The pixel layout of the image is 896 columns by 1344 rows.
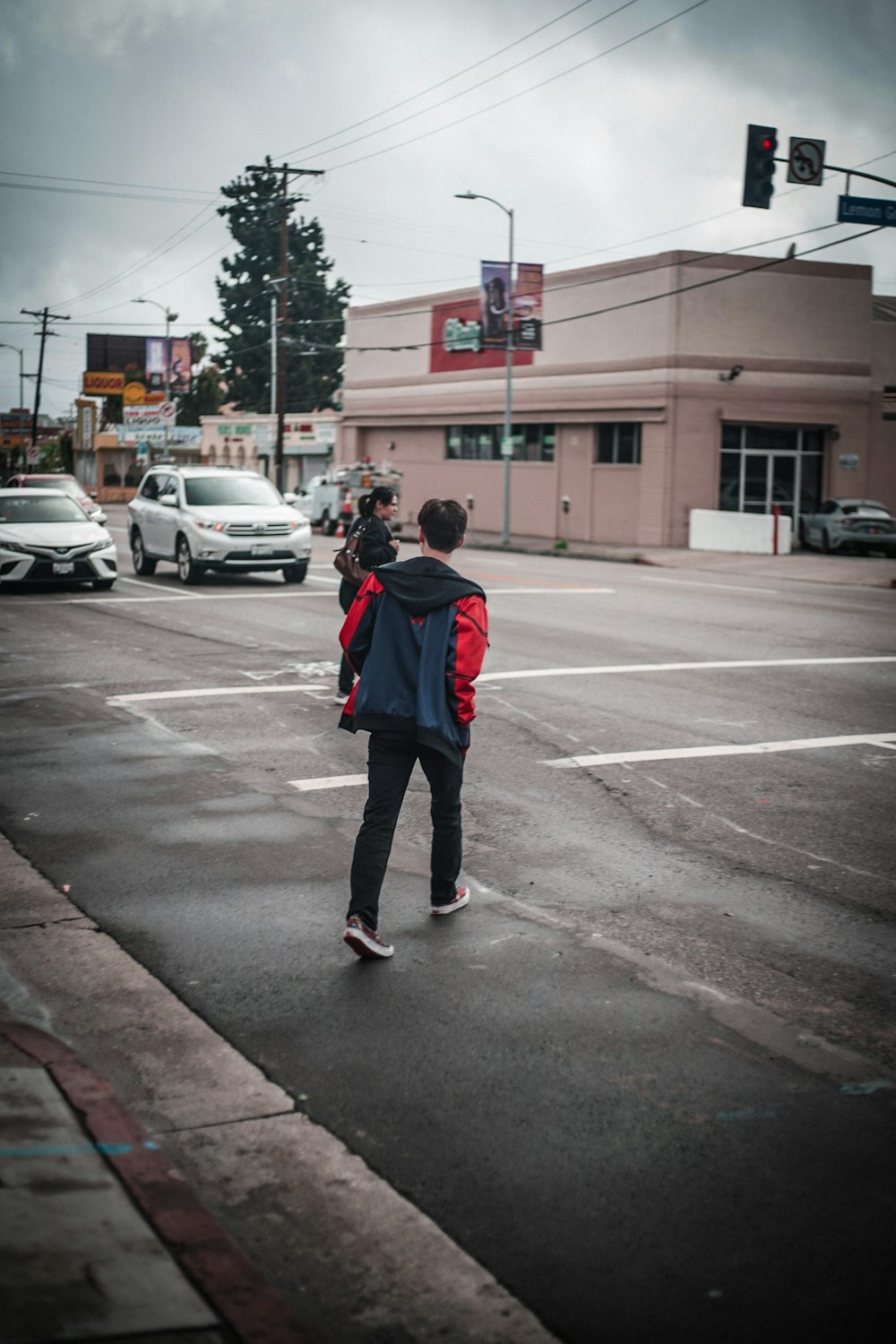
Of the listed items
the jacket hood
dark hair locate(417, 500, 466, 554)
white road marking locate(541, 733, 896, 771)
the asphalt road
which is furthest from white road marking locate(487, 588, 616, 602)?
the jacket hood

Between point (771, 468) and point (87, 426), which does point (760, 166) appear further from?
point (87, 426)

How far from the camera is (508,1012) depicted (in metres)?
4.89

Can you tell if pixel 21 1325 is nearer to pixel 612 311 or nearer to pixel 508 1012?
pixel 508 1012

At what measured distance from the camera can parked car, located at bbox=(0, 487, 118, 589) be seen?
20.6 metres

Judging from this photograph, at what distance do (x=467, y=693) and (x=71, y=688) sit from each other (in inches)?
292

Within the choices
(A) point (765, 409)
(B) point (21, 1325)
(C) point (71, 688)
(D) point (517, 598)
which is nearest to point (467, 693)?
(B) point (21, 1325)

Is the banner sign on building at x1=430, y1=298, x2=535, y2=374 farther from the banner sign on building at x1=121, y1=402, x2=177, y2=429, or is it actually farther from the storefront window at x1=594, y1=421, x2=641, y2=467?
the banner sign on building at x1=121, y1=402, x2=177, y2=429

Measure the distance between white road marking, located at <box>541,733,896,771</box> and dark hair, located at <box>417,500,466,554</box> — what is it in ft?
12.1

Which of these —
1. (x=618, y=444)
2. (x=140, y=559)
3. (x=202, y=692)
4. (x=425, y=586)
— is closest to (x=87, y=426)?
(x=618, y=444)

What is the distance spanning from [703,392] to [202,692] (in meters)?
29.7

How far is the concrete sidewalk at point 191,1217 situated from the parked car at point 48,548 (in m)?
16.7

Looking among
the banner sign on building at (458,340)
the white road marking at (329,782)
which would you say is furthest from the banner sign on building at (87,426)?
the white road marking at (329,782)

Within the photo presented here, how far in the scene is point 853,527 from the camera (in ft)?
120

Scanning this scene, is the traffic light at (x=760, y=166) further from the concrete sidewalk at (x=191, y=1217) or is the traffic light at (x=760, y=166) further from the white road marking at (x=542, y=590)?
the concrete sidewalk at (x=191, y=1217)
